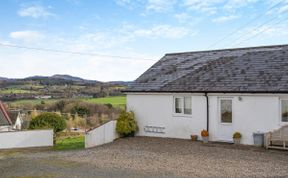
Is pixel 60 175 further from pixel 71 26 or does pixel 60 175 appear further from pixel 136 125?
pixel 71 26

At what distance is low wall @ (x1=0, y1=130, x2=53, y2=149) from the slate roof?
584cm

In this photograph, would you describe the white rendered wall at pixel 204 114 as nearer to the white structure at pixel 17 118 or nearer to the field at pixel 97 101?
the white structure at pixel 17 118

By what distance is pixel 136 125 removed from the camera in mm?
23344

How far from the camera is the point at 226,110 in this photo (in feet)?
65.4

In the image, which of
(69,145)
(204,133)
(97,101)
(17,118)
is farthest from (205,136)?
(97,101)

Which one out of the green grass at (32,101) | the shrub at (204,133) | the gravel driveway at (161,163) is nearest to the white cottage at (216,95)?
the shrub at (204,133)

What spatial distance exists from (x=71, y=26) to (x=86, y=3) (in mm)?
5971

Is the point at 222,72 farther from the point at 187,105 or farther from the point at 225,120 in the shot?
the point at 225,120

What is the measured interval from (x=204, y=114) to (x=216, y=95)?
1324mm

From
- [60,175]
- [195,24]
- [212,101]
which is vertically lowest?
[60,175]

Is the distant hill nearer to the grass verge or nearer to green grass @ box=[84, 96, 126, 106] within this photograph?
green grass @ box=[84, 96, 126, 106]

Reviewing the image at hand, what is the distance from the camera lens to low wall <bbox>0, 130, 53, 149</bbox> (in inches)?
840

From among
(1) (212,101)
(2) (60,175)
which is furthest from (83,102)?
(2) (60,175)

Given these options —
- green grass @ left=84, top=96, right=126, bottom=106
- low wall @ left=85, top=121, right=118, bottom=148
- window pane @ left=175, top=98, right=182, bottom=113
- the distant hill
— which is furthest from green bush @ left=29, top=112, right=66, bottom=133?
the distant hill
